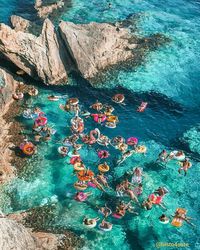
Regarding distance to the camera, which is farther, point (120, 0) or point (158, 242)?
point (120, 0)

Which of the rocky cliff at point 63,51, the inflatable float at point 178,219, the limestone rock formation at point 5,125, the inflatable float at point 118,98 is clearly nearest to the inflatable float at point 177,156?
the inflatable float at point 178,219

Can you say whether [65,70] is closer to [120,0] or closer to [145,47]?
[145,47]

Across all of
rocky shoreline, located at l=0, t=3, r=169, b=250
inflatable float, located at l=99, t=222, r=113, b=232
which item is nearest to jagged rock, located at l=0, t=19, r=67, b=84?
rocky shoreline, located at l=0, t=3, r=169, b=250

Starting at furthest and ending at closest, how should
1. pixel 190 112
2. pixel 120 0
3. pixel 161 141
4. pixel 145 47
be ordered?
1. pixel 120 0
2. pixel 145 47
3. pixel 190 112
4. pixel 161 141

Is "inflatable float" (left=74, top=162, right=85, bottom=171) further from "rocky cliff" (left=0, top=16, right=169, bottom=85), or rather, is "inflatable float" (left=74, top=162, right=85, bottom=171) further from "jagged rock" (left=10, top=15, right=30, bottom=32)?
"jagged rock" (left=10, top=15, right=30, bottom=32)

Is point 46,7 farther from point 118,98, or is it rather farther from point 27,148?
point 27,148

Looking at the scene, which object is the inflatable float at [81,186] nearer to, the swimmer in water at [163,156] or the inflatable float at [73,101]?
the swimmer in water at [163,156]

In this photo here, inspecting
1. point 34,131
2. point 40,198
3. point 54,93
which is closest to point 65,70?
point 54,93

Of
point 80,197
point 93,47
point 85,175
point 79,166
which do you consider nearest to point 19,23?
point 93,47
